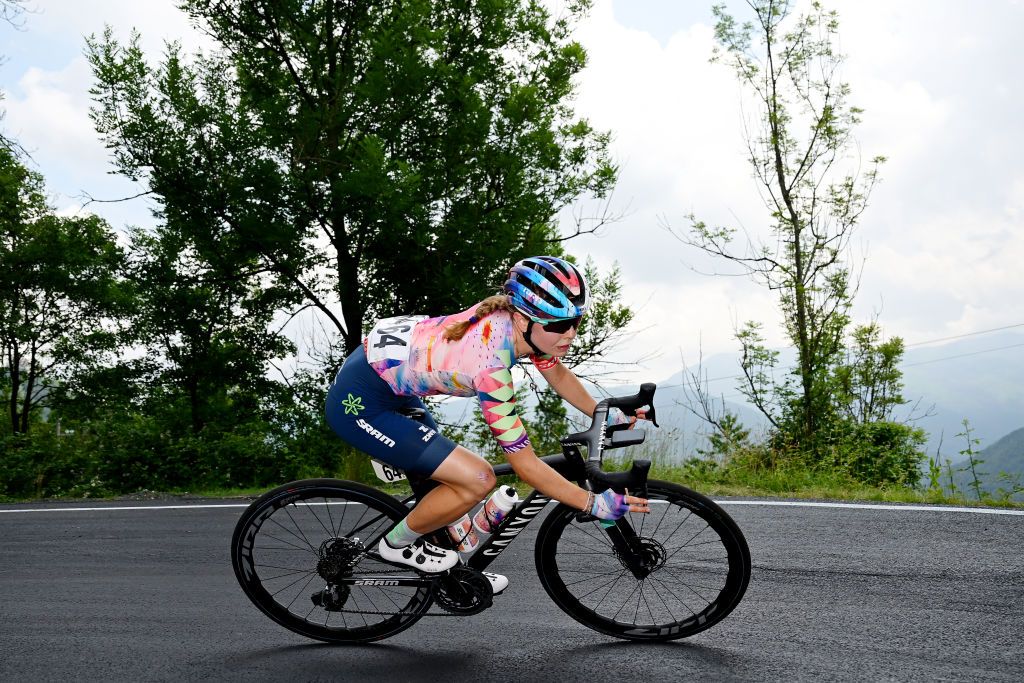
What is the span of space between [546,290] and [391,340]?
2.56 feet

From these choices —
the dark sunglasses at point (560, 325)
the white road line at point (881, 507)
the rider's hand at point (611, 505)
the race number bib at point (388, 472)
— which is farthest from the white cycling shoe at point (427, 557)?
the white road line at point (881, 507)

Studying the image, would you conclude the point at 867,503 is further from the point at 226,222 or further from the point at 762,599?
the point at 226,222

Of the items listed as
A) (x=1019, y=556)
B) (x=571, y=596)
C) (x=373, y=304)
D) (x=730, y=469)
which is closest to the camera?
(x=571, y=596)


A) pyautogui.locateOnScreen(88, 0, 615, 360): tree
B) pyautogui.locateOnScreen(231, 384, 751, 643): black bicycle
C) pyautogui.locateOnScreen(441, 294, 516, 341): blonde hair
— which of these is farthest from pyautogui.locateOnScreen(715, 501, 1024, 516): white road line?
pyautogui.locateOnScreen(88, 0, 615, 360): tree

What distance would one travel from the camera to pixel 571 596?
439 centimetres

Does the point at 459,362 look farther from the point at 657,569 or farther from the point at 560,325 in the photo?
the point at 657,569

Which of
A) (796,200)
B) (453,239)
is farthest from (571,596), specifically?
(796,200)

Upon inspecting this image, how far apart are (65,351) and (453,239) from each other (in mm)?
23916

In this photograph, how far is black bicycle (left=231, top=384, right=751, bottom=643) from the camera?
4051mm

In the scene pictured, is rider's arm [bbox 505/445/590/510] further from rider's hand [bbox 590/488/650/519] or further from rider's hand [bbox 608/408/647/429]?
rider's hand [bbox 608/408/647/429]

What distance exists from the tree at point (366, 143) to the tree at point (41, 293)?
15745 mm

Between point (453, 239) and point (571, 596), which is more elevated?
point (453, 239)

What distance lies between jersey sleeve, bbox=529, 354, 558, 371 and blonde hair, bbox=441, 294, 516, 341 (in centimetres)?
26

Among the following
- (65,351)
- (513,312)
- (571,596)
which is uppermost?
(65,351)
